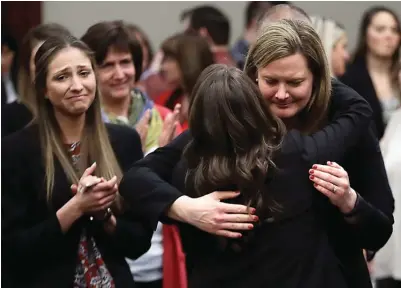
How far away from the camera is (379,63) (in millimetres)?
6660

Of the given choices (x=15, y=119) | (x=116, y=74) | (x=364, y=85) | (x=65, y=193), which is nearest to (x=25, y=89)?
(x=15, y=119)

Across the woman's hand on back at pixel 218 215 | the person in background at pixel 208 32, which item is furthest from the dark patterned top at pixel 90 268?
the person in background at pixel 208 32

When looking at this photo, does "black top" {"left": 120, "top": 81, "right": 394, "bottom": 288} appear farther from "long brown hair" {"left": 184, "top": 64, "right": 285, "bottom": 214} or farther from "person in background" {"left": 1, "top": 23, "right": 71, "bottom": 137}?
"person in background" {"left": 1, "top": 23, "right": 71, "bottom": 137}

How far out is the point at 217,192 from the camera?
3.01 metres

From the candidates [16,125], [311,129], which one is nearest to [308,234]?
[311,129]

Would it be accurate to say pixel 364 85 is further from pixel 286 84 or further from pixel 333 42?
pixel 286 84

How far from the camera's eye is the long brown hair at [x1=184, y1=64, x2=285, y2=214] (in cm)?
297

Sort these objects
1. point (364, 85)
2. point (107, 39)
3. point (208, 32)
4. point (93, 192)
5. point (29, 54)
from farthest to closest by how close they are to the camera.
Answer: point (208, 32)
point (364, 85)
point (29, 54)
point (107, 39)
point (93, 192)

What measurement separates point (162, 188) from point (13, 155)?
0.80 meters

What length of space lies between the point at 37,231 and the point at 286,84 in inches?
43.3

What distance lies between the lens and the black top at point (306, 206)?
2994 mm

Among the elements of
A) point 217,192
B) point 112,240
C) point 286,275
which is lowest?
point 112,240

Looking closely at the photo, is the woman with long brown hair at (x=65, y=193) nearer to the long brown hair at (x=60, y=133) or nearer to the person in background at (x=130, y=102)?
the long brown hair at (x=60, y=133)

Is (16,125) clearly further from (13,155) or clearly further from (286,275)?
(286,275)
